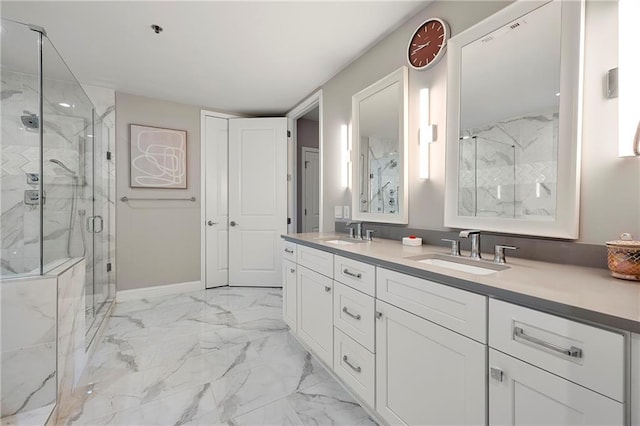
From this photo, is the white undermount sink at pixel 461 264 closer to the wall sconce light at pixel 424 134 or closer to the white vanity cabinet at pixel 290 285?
the wall sconce light at pixel 424 134

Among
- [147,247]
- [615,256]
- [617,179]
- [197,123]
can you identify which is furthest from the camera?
[197,123]

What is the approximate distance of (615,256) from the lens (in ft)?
3.15

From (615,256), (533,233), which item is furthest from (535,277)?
(533,233)

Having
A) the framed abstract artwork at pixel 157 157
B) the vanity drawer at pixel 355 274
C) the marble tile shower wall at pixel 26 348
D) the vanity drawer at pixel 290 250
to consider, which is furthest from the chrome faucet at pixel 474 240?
the framed abstract artwork at pixel 157 157

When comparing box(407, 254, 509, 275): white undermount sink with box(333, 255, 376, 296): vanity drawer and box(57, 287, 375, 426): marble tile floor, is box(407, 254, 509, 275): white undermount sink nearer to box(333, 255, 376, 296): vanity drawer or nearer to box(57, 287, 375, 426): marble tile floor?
box(333, 255, 376, 296): vanity drawer

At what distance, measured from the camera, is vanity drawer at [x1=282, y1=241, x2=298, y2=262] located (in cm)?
224

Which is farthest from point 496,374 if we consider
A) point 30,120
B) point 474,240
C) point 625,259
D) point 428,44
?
point 30,120

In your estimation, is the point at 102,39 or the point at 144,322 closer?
the point at 102,39

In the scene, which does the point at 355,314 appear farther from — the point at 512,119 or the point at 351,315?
the point at 512,119

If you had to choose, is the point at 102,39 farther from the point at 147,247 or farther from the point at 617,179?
the point at 617,179

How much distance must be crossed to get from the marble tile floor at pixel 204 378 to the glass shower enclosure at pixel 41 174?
0.91ft

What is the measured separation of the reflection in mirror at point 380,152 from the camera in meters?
2.07

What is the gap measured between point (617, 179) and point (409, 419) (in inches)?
48.5

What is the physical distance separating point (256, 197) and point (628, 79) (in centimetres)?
351
